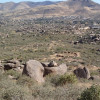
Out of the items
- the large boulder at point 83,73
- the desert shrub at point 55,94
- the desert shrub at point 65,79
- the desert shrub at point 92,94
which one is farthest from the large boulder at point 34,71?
the desert shrub at point 92,94

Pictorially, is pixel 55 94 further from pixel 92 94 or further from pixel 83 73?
pixel 83 73

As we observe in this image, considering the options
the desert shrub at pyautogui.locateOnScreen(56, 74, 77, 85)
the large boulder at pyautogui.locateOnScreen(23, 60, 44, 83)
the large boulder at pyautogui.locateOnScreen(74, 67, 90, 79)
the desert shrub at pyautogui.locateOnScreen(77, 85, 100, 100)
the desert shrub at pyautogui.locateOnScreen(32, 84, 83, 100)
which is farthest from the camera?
the large boulder at pyautogui.locateOnScreen(74, 67, 90, 79)

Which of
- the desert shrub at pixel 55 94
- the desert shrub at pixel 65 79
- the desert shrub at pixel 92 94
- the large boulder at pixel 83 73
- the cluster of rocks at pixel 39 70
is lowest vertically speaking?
the large boulder at pixel 83 73

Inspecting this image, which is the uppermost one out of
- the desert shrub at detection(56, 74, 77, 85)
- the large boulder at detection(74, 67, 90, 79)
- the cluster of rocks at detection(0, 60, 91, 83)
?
the desert shrub at detection(56, 74, 77, 85)

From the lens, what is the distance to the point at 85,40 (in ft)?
167

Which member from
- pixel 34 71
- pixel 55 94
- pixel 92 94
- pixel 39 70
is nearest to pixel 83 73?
pixel 39 70

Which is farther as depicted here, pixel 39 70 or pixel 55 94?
pixel 39 70

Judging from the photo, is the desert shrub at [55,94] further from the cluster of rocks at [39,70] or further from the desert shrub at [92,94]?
the cluster of rocks at [39,70]

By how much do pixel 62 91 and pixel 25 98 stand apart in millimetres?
2023

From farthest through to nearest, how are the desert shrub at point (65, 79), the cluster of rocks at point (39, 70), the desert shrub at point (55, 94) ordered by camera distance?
the cluster of rocks at point (39, 70) < the desert shrub at point (65, 79) < the desert shrub at point (55, 94)

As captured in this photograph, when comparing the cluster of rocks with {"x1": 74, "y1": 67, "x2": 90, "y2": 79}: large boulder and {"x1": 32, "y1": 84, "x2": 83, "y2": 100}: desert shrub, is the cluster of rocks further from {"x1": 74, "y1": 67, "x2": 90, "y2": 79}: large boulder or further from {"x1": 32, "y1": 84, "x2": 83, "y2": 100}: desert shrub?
{"x1": 32, "y1": 84, "x2": 83, "y2": 100}: desert shrub

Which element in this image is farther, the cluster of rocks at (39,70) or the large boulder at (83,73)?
the large boulder at (83,73)

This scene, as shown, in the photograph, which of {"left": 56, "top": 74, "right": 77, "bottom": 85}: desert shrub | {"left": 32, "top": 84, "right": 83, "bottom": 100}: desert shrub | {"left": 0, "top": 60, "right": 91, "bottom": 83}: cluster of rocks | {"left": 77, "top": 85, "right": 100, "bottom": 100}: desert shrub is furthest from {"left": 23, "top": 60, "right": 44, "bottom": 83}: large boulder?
{"left": 77, "top": 85, "right": 100, "bottom": 100}: desert shrub

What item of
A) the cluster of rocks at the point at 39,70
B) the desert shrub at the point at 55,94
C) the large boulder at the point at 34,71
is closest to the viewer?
the desert shrub at the point at 55,94
